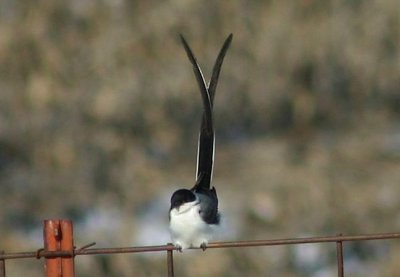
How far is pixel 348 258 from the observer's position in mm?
3326

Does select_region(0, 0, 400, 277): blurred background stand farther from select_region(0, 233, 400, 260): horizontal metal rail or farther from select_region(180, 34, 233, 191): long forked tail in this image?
select_region(0, 233, 400, 260): horizontal metal rail

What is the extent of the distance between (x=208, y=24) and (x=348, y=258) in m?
0.77

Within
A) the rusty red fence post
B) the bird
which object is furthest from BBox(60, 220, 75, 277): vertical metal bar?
the bird

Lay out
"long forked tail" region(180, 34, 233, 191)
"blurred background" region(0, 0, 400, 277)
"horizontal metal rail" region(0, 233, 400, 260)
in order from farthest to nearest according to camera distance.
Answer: "blurred background" region(0, 0, 400, 277) < "long forked tail" region(180, 34, 233, 191) < "horizontal metal rail" region(0, 233, 400, 260)

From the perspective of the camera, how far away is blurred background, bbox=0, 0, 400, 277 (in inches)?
129

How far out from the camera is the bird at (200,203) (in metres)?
1.28

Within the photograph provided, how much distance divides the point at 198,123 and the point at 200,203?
81.4 inches

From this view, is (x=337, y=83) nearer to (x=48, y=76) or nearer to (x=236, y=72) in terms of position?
(x=236, y=72)

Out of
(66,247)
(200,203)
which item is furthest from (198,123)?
(66,247)

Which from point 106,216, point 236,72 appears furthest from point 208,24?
point 106,216

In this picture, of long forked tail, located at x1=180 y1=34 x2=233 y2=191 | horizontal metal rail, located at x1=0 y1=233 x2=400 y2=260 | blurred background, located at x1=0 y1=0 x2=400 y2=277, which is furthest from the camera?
blurred background, located at x1=0 y1=0 x2=400 y2=277

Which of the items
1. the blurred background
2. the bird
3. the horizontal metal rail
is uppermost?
the blurred background

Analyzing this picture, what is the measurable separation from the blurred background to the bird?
1.89m

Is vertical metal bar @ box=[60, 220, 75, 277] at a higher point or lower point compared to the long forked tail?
lower
